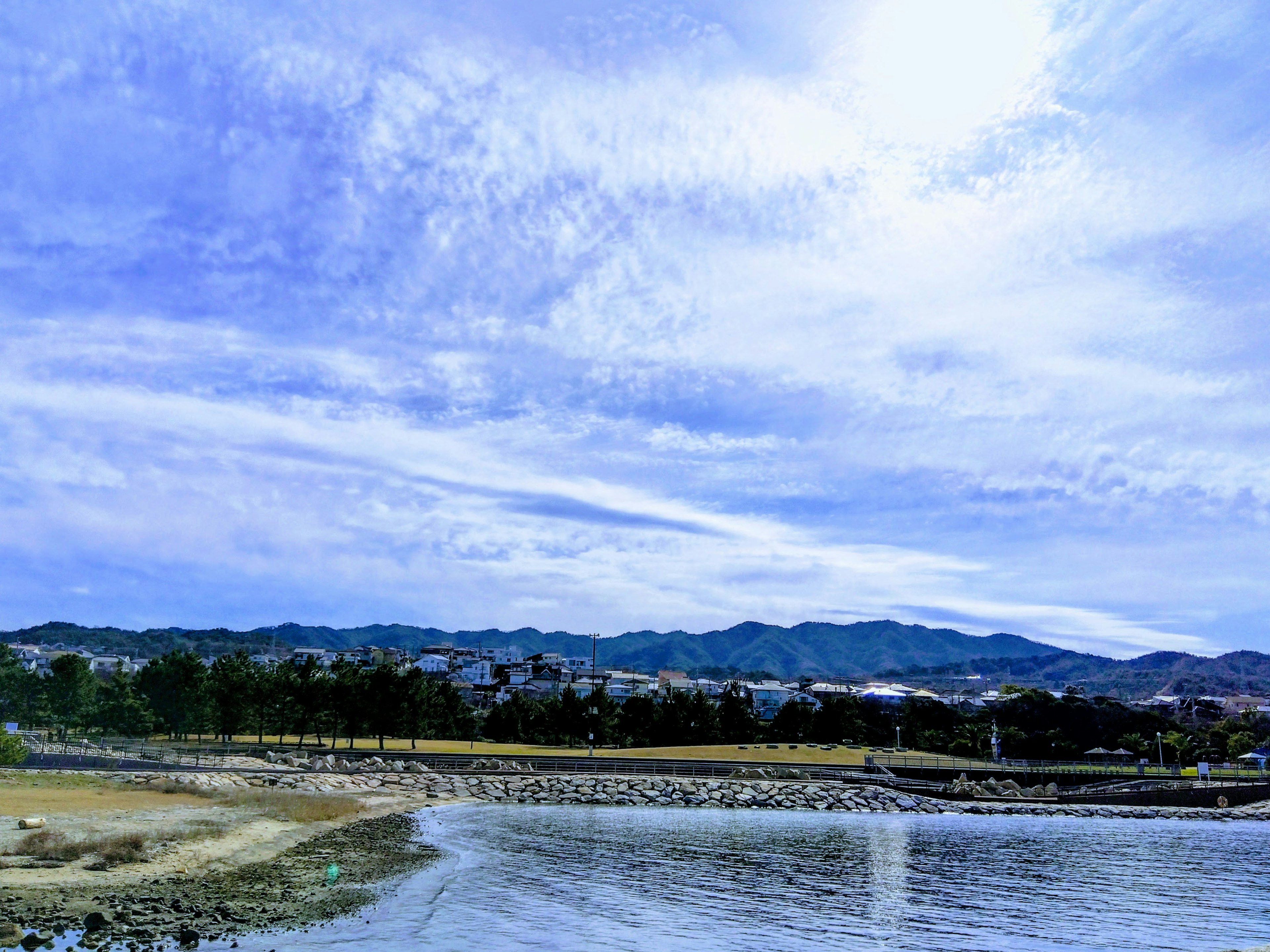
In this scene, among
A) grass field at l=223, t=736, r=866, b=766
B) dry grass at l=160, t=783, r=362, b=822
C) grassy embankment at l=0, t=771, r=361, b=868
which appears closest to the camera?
grassy embankment at l=0, t=771, r=361, b=868

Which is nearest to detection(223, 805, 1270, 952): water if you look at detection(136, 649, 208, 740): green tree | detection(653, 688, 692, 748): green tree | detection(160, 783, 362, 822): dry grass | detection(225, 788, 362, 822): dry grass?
detection(225, 788, 362, 822): dry grass

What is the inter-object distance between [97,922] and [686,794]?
52.6 meters

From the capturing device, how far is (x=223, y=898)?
20.8 m

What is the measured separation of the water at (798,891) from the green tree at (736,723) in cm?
6118

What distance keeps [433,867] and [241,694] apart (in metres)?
65.7

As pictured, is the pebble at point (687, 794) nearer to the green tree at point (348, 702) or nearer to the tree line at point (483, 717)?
the green tree at point (348, 702)

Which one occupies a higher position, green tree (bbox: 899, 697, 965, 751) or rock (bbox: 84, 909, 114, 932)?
rock (bbox: 84, 909, 114, 932)

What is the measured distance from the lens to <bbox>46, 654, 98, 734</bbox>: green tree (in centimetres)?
9131

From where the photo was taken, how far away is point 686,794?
65125 millimetres

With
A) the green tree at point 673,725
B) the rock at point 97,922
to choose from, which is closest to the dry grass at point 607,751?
the green tree at point 673,725

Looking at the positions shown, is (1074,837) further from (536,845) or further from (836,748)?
(836,748)

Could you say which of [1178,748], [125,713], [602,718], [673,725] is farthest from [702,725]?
[1178,748]

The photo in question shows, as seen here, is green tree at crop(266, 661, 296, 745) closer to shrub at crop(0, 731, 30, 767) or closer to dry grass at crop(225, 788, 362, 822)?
dry grass at crop(225, 788, 362, 822)

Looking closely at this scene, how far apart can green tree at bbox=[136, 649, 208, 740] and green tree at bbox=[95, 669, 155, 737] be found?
1152mm
